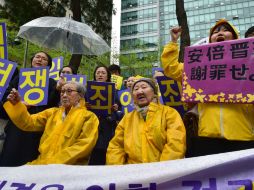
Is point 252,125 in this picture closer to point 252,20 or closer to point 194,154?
point 194,154

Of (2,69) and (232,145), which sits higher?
(2,69)

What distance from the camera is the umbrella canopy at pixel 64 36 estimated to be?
20.2 ft

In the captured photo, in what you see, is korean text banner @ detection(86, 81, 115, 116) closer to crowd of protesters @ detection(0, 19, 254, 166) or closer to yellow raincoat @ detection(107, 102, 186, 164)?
crowd of protesters @ detection(0, 19, 254, 166)

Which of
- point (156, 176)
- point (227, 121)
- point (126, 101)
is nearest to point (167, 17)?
point (126, 101)

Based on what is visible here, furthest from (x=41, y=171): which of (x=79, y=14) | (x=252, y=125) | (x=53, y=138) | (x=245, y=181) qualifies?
(x=79, y=14)

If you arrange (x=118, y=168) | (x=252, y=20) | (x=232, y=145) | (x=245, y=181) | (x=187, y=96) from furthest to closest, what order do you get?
(x=252, y=20)
(x=187, y=96)
(x=232, y=145)
(x=118, y=168)
(x=245, y=181)

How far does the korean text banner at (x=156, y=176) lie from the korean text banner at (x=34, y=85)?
1128 mm

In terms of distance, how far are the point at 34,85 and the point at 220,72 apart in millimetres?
1963

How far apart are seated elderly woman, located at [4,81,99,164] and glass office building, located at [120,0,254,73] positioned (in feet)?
162

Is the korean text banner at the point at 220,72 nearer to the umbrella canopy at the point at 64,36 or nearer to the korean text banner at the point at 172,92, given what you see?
the korean text banner at the point at 172,92

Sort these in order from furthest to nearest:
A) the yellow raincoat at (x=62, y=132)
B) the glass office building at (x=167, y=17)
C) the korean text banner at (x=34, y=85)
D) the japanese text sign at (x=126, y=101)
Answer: the glass office building at (x=167, y=17) → the japanese text sign at (x=126, y=101) → the korean text banner at (x=34, y=85) → the yellow raincoat at (x=62, y=132)

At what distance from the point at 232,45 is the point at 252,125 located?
68cm

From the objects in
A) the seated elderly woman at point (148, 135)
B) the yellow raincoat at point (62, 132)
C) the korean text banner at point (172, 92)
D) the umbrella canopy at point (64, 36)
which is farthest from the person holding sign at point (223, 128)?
the umbrella canopy at point (64, 36)

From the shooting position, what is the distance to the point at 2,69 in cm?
349
